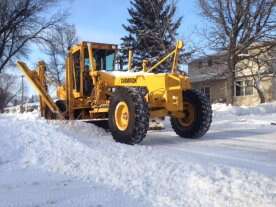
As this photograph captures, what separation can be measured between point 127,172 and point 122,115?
4.76m

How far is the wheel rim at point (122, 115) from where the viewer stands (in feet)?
39.5

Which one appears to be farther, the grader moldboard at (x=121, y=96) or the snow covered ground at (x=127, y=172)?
the grader moldboard at (x=121, y=96)

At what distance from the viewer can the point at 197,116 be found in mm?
13469

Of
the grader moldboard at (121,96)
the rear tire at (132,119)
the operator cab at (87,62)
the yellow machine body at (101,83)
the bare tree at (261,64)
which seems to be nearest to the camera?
the rear tire at (132,119)

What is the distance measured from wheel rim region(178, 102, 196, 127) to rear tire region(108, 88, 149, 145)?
2.23m

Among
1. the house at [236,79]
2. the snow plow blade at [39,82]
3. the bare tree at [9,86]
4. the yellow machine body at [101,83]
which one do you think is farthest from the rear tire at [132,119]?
the bare tree at [9,86]

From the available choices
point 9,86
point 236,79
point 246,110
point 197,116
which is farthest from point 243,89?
point 9,86

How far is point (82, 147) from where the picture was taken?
9688 millimetres

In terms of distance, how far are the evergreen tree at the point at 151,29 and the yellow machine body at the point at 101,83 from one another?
937 inches

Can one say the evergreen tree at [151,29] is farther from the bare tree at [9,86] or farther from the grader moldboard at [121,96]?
the bare tree at [9,86]

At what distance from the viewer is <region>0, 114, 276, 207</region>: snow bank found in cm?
634

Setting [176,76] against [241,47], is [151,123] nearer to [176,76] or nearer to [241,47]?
[176,76]

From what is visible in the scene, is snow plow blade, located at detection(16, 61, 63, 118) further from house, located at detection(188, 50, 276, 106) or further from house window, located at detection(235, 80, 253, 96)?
house window, located at detection(235, 80, 253, 96)

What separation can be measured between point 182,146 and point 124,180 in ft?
15.3
